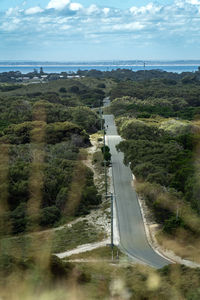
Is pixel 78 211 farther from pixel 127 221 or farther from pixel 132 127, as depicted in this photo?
pixel 132 127

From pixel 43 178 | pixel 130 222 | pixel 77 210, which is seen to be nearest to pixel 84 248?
pixel 130 222

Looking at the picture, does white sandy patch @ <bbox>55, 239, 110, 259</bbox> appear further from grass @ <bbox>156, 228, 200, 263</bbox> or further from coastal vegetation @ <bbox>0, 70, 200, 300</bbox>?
grass @ <bbox>156, 228, 200, 263</bbox>

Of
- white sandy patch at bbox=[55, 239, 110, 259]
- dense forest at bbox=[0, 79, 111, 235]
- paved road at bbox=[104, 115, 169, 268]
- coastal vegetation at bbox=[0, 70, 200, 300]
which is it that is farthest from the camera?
dense forest at bbox=[0, 79, 111, 235]

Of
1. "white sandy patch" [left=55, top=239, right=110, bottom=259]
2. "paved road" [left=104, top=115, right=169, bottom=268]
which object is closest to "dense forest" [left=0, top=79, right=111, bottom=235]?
"paved road" [left=104, top=115, right=169, bottom=268]

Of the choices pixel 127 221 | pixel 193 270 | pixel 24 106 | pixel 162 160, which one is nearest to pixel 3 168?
pixel 127 221

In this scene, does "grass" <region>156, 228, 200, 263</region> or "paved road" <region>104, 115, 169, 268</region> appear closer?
"grass" <region>156, 228, 200, 263</region>

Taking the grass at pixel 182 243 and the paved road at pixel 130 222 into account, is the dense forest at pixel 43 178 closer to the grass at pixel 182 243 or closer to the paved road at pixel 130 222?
the paved road at pixel 130 222

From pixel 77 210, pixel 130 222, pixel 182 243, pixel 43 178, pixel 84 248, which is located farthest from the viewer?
pixel 43 178

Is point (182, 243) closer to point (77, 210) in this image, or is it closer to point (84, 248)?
point (84, 248)

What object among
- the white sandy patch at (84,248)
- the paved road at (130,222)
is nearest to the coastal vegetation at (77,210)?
the white sandy patch at (84,248)
